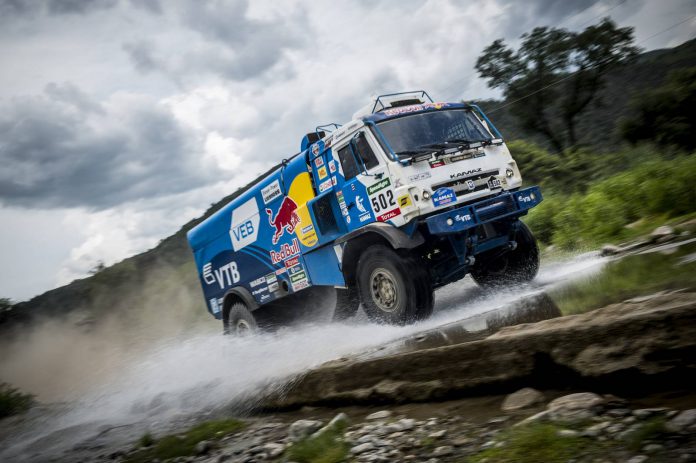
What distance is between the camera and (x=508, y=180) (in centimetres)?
707

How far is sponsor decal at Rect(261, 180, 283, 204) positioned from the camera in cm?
848

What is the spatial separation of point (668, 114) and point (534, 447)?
93.3 feet

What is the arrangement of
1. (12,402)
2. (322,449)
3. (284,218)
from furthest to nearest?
(12,402) → (284,218) → (322,449)

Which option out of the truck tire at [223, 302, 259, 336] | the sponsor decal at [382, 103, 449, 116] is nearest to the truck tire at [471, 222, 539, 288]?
the sponsor decal at [382, 103, 449, 116]

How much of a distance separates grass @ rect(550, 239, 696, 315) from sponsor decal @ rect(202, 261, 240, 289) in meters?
6.22

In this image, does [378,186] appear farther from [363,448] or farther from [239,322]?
[239,322]

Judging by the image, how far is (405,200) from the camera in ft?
20.4

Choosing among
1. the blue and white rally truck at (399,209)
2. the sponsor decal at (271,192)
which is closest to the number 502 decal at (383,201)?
the blue and white rally truck at (399,209)

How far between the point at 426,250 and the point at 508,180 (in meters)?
1.55

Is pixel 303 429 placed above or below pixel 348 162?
below

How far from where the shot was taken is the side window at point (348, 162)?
694 cm

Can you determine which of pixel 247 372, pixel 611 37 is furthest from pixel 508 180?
pixel 611 37

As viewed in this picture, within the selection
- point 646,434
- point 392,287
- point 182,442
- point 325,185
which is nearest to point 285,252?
point 325,185

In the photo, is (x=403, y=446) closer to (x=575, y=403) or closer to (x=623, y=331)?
(x=575, y=403)
